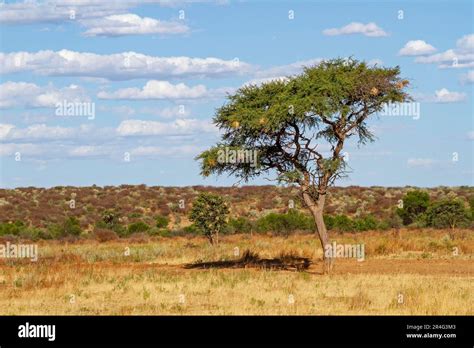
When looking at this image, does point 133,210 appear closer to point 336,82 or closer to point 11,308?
point 336,82

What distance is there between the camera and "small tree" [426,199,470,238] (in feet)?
193

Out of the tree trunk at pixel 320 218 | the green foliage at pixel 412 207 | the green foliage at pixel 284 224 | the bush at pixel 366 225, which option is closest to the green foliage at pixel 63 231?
the green foliage at pixel 284 224

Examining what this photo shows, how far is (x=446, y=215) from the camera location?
2327 inches

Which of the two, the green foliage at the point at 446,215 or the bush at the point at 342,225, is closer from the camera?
the green foliage at the point at 446,215

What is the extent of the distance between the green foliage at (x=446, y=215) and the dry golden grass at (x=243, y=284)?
15.3 metres

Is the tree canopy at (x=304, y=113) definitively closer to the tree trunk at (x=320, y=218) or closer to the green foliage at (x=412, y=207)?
the tree trunk at (x=320, y=218)

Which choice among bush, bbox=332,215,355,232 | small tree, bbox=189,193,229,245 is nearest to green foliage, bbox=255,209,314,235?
bush, bbox=332,215,355,232

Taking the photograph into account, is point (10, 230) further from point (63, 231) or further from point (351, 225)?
point (351, 225)

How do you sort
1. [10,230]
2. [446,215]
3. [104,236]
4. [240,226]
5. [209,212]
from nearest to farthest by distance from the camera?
1. [209,212]
2. [104,236]
3. [446,215]
4. [10,230]
5. [240,226]

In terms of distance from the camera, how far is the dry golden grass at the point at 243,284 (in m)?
23.4

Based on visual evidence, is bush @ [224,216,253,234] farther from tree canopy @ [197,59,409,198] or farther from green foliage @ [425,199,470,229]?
tree canopy @ [197,59,409,198]

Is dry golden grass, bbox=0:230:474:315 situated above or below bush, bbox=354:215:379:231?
below

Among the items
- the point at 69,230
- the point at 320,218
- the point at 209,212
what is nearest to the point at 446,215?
the point at 209,212

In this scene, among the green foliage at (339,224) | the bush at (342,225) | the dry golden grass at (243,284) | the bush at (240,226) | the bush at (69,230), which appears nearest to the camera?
the dry golden grass at (243,284)
